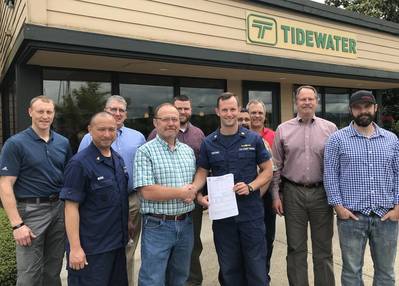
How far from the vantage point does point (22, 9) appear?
5.41m

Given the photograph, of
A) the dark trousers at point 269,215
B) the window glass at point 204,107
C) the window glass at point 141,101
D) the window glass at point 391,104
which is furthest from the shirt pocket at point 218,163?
the window glass at point 391,104

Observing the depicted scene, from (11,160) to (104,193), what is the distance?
3.28ft

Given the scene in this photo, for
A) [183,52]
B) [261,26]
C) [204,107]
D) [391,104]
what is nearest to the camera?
[183,52]

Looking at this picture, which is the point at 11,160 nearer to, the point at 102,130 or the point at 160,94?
the point at 102,130

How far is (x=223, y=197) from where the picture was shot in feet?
11.3

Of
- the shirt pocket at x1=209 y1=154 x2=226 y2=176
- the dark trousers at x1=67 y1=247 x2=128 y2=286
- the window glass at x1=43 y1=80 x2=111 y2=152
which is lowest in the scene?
the dark trousers at x1=67 y1=247 x2=128 y2=286

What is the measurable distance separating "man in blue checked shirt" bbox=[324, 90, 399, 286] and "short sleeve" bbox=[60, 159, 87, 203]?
2.09 meters

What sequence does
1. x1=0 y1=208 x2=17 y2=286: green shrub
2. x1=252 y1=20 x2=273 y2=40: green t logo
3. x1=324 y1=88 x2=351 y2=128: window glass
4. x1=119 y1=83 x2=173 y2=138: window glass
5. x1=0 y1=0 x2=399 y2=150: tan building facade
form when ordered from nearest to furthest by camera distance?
1. x1=0 y1=208 x2=17 y2=286: green shrub
2. x1=0 y1=0 x2=399 y2=150: tan building facade
3. x1=119 y1=83 x2=173 y2=138: window glass
4. x1=252 y1=20 x2=273 y2=40: green t logo
5. x1=324 y1=88 x2=351 y2=128: window glass

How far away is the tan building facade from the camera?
546 centimetres

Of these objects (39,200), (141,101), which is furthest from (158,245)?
(141,101)

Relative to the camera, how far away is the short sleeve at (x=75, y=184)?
291 centimetres

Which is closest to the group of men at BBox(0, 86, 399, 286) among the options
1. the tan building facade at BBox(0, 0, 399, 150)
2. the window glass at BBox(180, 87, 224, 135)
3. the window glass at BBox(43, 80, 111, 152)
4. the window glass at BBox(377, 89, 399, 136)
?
the tan building facade at BBox(0, 0, 399, 150)

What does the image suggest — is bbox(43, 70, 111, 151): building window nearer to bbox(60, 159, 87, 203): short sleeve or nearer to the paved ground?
the paved ground

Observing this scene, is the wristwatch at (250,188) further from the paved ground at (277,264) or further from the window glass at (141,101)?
the window glass at (141,101)
